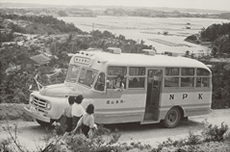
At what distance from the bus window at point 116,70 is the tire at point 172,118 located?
2.05m

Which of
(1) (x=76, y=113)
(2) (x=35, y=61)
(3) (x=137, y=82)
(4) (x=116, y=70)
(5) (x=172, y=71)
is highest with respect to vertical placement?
(4) (x=116, y=70)

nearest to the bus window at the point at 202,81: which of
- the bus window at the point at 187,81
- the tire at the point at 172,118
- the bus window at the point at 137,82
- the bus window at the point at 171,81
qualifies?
the bus window at the point at 187,81

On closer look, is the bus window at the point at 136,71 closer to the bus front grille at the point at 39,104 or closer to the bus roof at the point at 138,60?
the bus roof at the point at 138,60

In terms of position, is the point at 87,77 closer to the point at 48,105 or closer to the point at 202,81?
the point at 48,105

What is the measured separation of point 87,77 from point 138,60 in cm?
143

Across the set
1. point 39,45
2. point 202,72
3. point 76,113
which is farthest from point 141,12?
point 39,45

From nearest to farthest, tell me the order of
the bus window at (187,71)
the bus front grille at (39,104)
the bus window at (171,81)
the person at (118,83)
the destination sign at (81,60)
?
the bus front grille at (39,104) < the person at (118,83) < the destination sign at (81,60) < the bus window at (171,81) < the bus window at (187,71)

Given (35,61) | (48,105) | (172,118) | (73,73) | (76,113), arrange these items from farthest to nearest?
1. (35,61)
2. (172,118)
3. (73,73)
4. (48,105)
5. (76,113)

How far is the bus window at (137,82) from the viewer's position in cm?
1073

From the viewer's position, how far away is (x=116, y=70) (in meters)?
10.4

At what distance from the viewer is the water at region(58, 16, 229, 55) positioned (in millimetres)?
14852

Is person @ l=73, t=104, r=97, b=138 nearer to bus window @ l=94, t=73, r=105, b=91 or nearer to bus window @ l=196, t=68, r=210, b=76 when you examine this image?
bus window @ l=94, t=73, r=105, b=91

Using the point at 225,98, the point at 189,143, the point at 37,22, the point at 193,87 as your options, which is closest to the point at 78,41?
the point at 37,22

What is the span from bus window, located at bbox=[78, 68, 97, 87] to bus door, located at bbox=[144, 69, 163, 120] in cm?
174
